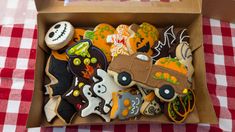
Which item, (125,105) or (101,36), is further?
(101,36)

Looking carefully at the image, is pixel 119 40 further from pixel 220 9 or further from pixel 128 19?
pixel 220 9

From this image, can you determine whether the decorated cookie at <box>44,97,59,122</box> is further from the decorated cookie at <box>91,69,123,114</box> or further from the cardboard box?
the decorated cookie at <box>91,69,123,114</box>

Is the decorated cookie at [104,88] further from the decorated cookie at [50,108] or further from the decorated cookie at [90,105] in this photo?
the decorated cookie at [50,108]

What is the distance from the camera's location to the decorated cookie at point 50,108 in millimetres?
812

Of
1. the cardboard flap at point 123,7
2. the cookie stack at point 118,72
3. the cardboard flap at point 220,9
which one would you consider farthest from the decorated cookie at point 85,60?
the cardboard flap at point 220,9

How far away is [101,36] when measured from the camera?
86cm

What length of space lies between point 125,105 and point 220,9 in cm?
44

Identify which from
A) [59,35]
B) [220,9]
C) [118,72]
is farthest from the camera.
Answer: [220,9]

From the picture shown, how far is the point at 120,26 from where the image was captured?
86 centimetres

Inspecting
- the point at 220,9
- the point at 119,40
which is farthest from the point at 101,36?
the point at 220,9

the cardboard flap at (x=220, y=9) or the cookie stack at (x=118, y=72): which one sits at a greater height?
the cardboard flap at (x=220, y=9)

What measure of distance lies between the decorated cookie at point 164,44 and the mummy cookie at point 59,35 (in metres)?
0.23

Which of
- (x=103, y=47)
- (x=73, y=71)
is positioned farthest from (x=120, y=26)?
A: (x=73, y=71)

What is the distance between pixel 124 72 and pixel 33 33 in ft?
1.27
